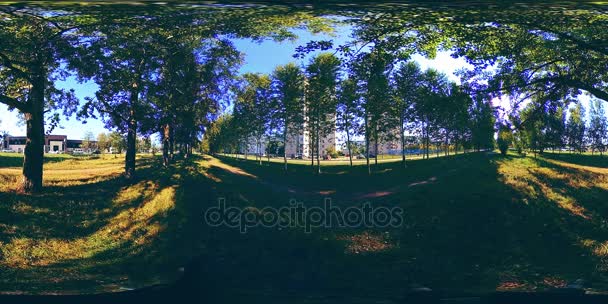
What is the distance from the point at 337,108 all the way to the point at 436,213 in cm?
132

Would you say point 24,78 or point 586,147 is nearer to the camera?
point 24,78

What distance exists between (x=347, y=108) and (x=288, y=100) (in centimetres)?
52

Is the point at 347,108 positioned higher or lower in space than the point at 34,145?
higher

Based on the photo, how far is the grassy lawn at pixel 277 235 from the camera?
106 inches

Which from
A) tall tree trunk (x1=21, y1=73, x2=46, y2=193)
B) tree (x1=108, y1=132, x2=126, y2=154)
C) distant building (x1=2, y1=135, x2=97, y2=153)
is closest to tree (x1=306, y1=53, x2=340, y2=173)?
tree (x1=108, y1=132, x2=126, y2=154)

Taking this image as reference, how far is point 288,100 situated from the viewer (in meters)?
2.68

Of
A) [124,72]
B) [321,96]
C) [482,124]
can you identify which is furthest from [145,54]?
[482,124]

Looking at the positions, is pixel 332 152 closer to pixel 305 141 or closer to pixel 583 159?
pixel 305 141

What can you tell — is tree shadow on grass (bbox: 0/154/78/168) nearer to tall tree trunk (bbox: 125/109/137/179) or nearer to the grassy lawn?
the grassy lawn

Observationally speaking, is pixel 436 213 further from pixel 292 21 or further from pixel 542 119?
pixel 292 21

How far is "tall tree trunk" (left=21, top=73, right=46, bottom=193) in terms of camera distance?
282 cm

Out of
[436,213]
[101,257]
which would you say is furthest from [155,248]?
[436,213]

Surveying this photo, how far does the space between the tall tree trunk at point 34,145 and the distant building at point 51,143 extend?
0.16 ft

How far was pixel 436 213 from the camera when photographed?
9.09ft
